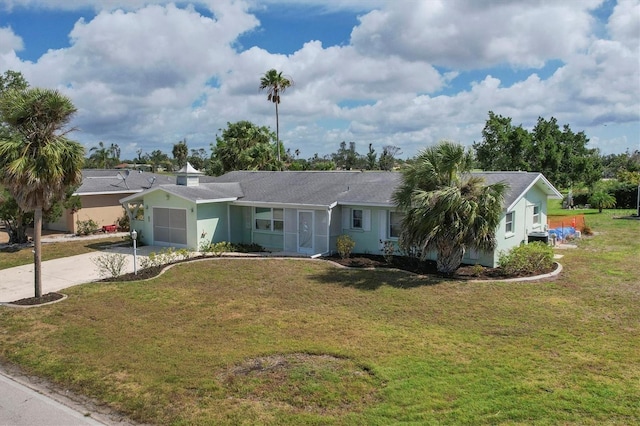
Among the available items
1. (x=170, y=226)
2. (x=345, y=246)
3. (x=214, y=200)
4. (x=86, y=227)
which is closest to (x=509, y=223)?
(x=345, y=246)

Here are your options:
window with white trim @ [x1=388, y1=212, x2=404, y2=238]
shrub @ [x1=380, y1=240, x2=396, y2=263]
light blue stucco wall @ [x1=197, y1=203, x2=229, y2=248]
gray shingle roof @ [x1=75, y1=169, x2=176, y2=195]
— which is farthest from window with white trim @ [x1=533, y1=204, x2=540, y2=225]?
gray shingle roof @ [x1=75, y1=169, x2=176, y2=195]

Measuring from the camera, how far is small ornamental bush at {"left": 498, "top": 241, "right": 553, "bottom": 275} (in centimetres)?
1645

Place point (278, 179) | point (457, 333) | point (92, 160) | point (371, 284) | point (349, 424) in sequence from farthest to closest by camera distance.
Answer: point (92, 160) → point (278, 179) → point (371, 284) → point (457, 333) → point (349, 424)

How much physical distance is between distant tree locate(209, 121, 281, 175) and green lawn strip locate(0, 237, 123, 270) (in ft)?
54.2

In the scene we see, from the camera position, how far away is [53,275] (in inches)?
698

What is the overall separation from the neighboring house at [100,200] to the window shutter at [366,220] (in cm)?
1709

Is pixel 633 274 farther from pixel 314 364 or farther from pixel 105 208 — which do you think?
pixel 105 208

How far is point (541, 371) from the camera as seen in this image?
28.3 feet

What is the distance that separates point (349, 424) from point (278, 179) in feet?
67.6

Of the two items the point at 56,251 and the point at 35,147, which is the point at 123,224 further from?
the point at 35,147

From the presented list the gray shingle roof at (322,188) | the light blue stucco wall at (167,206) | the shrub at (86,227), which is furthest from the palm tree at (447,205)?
the shrub at (86,227)

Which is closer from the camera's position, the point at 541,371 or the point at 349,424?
the point at 349,424

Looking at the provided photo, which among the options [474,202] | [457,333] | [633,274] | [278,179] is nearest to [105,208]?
[278,179]

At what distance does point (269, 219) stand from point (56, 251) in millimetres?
10066
